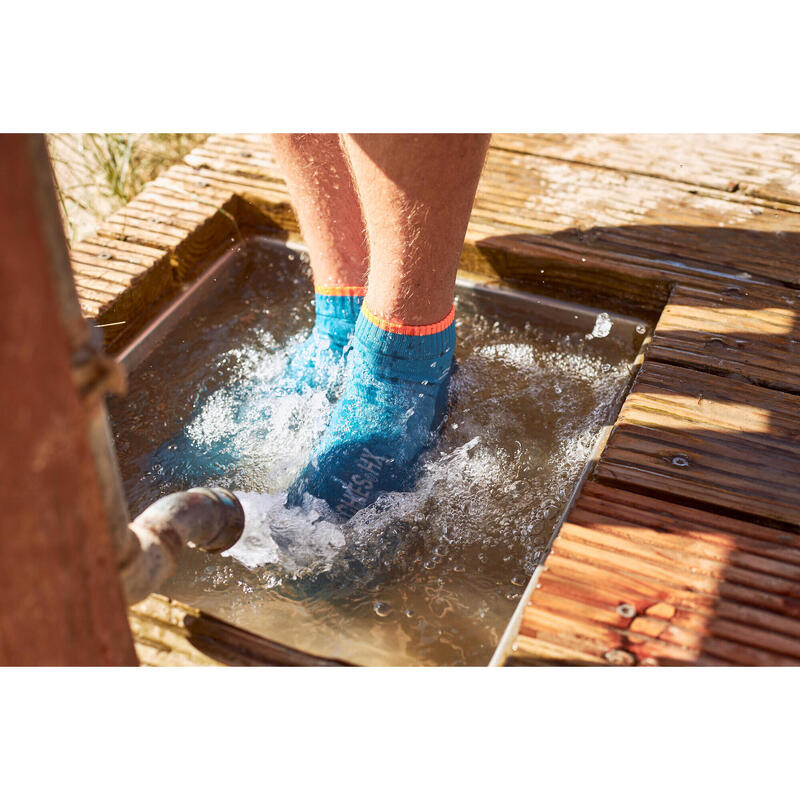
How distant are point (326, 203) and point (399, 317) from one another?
0.37 metres

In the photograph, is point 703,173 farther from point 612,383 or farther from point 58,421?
point 58,421

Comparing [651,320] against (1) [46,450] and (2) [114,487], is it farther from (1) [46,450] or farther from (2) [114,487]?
(1) [46,450]

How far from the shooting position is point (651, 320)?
81.7 inches

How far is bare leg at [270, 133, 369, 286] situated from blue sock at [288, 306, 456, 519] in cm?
25

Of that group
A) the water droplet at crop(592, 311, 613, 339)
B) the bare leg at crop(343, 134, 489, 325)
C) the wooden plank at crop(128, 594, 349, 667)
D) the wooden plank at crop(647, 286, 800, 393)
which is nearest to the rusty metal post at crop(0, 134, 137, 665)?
the wooden plank at crop(128, 594, 349, 667)

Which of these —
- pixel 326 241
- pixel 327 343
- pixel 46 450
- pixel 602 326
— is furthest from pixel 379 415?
pixel 46 450

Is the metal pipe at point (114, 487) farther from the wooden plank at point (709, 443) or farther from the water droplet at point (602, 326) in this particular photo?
the water droplet at point (602, 326)

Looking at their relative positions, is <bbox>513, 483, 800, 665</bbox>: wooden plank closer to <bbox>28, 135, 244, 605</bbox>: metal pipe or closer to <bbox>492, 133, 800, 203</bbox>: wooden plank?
<bbox>28, 135, 244, 605</bbox>: metal pipe

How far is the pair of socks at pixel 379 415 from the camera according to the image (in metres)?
1.60

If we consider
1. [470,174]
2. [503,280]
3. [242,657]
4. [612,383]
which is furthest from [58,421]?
[503,280]

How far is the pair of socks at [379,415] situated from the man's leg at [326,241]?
7.1 inches

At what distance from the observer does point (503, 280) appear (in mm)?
2191

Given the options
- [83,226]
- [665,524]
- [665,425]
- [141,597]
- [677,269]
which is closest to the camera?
[141,597]

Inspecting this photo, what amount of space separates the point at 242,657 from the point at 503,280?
51.2 inches
